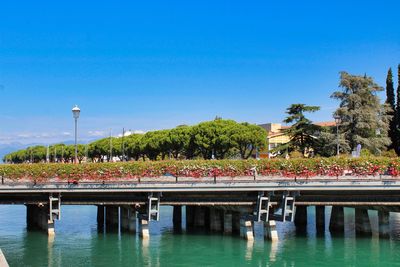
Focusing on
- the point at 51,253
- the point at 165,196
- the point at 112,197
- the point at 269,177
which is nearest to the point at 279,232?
the point at 269,177

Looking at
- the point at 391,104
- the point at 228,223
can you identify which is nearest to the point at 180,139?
the point at 391,104

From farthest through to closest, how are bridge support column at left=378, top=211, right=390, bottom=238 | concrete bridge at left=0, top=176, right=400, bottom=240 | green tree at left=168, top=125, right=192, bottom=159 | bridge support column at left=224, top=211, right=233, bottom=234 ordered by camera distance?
green tree at left=168, top=125, right=192, bottom=159 < bridge support column at left=224, top=211, right=233, bottom=234 < bridge support column at left=378, top=211, right=390, bottom=238 < concrete bridge at left=0, top=176, right=400, bottom=240

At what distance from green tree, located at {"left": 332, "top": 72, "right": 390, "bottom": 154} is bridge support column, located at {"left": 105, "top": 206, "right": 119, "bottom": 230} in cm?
3149

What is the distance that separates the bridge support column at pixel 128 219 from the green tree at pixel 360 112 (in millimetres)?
32404

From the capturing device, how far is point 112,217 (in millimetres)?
41156

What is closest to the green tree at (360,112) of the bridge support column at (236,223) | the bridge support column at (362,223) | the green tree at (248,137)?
the green tree at (248,137)

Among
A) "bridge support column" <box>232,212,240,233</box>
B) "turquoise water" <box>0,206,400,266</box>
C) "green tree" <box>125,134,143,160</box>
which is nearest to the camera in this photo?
"turquoise water" <box>0,206,400,266</box>

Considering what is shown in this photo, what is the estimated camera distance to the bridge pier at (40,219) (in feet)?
116

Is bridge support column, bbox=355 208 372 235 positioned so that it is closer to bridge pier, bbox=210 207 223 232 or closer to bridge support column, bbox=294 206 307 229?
bridge support column, bbox=294 206 307 229

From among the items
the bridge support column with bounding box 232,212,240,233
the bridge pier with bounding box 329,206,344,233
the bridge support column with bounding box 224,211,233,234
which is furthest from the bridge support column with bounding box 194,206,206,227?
the bridge pier with bounding box 329,206,344,233

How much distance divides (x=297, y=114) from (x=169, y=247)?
38392 mm

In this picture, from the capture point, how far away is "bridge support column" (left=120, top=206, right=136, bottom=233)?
3688 centimetres

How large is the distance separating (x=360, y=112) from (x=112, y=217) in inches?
1310

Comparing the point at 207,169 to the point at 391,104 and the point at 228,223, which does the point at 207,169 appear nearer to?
the point at 228,223
